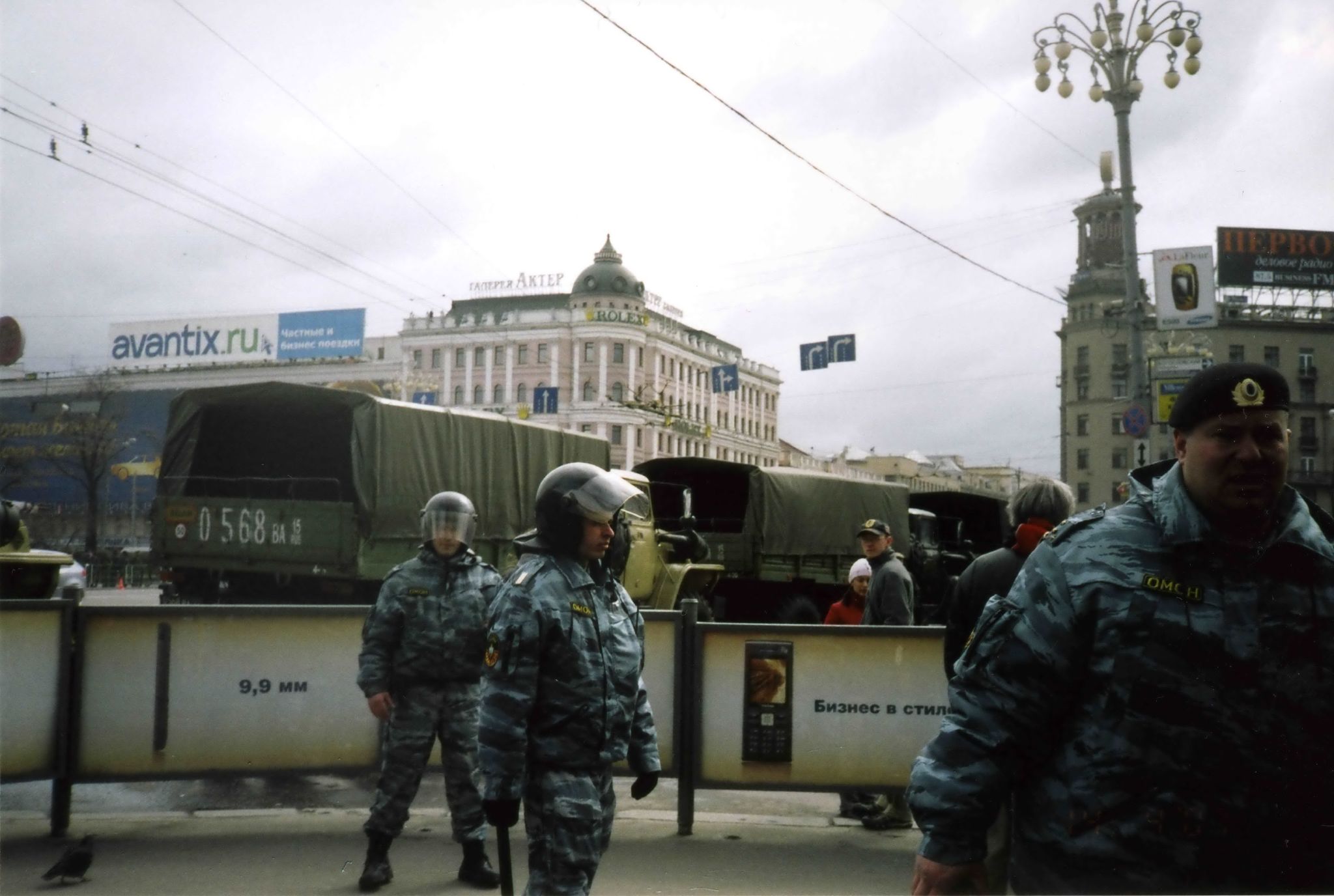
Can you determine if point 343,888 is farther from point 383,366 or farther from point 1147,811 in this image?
point 383,366

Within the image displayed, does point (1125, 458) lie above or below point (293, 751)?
above

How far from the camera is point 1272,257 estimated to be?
70125mm

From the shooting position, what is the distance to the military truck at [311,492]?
1174 centimetres

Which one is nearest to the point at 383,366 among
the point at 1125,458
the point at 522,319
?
the point at 522,319

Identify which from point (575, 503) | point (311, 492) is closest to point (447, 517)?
point (575, 503)

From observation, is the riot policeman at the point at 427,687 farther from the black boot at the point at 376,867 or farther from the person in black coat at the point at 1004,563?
the person in black coat at the point at 1004,563

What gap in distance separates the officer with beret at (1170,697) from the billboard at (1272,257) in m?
74.5

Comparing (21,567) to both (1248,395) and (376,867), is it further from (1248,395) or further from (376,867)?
(1248,395)

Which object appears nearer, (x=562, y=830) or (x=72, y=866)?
(x=562, y=830)

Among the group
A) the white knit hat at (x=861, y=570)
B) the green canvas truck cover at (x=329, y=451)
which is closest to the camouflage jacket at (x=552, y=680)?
the white knit hat at (x=861, y=570)

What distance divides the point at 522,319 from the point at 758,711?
87.5 metres

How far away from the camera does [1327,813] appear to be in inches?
82.2

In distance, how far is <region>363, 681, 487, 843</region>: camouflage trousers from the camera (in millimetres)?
5621

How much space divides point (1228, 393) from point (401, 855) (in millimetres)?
5113
